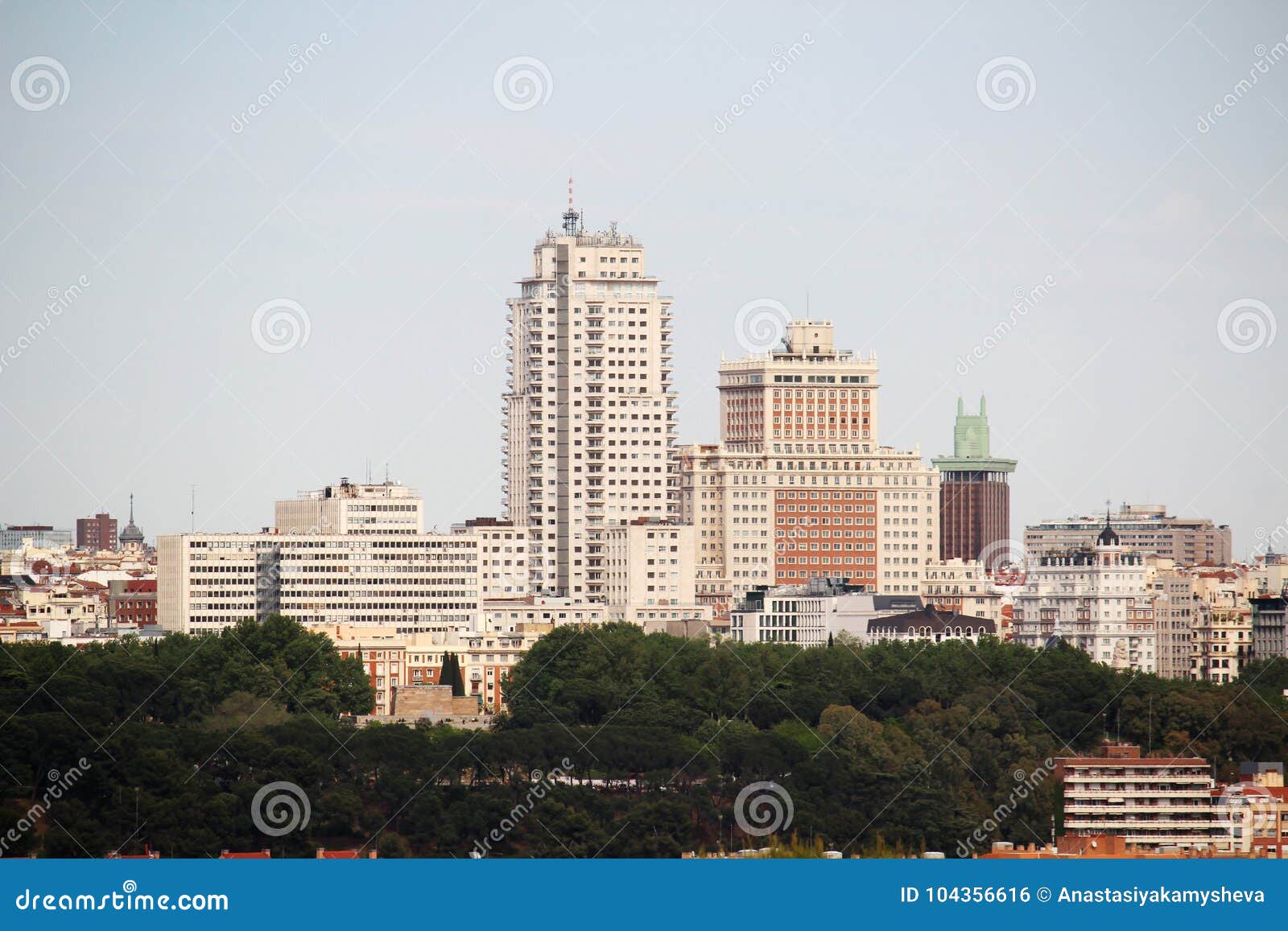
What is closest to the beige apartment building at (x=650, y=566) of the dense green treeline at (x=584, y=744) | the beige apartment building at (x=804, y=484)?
the beige apartment building at (x=804, y=484)

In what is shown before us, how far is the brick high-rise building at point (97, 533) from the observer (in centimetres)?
13675

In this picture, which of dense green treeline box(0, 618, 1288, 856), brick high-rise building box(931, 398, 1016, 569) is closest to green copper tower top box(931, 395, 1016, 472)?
brick high-rise building box(931, 398, 1016, 569)

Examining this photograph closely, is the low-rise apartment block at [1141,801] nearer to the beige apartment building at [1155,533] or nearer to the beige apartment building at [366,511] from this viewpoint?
the beige apartment building at [366,511]

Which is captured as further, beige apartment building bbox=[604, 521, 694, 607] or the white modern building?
beige apartment building bbox=[604, 521, 694, 607]

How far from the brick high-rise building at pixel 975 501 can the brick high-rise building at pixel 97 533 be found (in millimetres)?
33773

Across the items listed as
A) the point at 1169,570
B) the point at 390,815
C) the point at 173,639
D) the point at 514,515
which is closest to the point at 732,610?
the point at 514,515

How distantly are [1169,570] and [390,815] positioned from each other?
4888cm

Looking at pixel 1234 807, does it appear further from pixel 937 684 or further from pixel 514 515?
pixel 514 515

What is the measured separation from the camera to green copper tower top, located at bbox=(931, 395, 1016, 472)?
131 m

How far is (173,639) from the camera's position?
237ft

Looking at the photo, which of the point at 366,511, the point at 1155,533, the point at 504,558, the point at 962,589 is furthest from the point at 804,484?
the point at 1155,533

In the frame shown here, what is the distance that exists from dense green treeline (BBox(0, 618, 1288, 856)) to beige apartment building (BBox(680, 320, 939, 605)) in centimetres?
2587

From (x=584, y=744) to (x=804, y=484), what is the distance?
42609mm

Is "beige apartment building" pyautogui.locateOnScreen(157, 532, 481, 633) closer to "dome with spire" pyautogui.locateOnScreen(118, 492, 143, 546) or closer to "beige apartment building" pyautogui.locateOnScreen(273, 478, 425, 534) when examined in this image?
"beige apartment building" pyautogui.locateOnScreen(273, 478, 425, 534)
